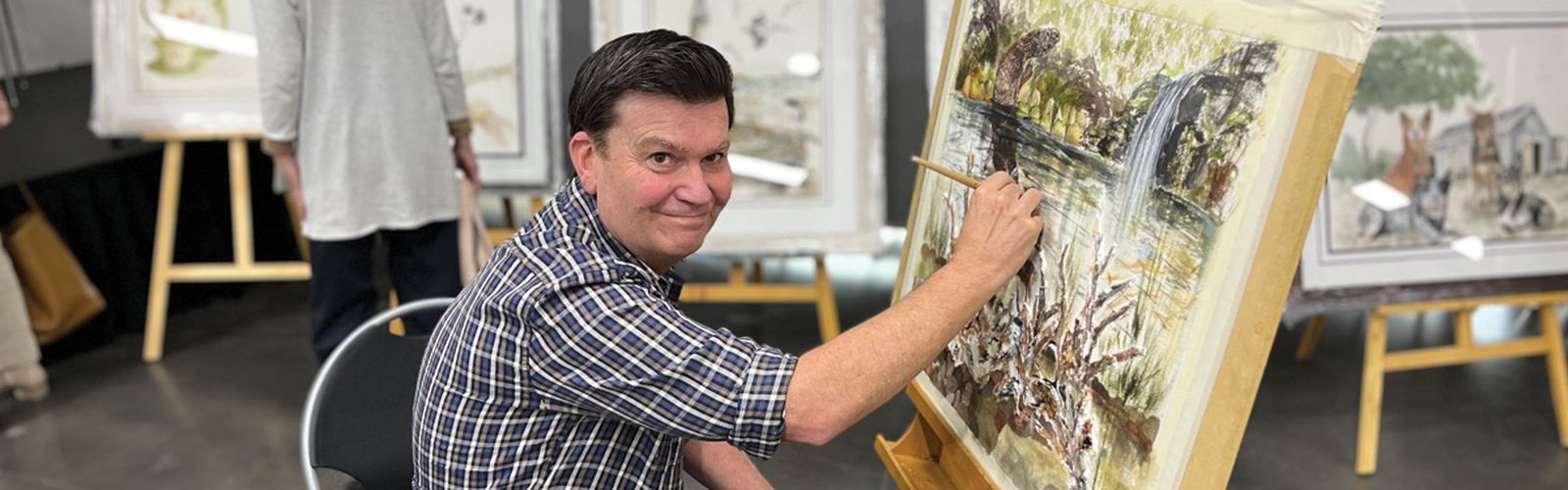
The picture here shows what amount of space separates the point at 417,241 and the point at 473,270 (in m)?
0.14

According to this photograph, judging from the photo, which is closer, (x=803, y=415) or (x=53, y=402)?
(x=803, y=415)

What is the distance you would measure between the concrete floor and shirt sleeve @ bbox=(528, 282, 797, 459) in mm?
1728

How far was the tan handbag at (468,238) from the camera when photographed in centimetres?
280

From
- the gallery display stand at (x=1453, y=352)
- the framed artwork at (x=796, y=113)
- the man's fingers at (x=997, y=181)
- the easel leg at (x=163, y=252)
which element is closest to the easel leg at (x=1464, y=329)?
the gallery display stand at (x=1453, y=352)

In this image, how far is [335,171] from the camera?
A: 2598mm

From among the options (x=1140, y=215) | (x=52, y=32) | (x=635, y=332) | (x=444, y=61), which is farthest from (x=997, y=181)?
(x=52, y=32)

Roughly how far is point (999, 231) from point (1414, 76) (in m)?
1.83

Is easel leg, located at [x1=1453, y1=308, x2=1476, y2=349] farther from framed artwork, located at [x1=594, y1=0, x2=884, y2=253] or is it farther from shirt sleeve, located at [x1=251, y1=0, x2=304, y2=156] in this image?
shirt sleeve, located at [x1=251, y1=0, x2=304, y2=156]

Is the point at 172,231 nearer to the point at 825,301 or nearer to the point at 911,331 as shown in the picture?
the point at 825,301

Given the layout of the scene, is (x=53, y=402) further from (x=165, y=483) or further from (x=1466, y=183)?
(x=1466, y=183)

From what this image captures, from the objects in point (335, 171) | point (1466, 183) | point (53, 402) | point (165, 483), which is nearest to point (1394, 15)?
point (1466, 183)

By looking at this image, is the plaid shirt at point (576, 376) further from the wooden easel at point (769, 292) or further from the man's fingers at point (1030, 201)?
the wooden easel at point (769, 292)

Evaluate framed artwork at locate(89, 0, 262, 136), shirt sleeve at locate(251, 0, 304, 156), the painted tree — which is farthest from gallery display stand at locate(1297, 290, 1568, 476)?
framed artwork at locate(89, 0, 262, 136)

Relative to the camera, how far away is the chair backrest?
149 centimetres
